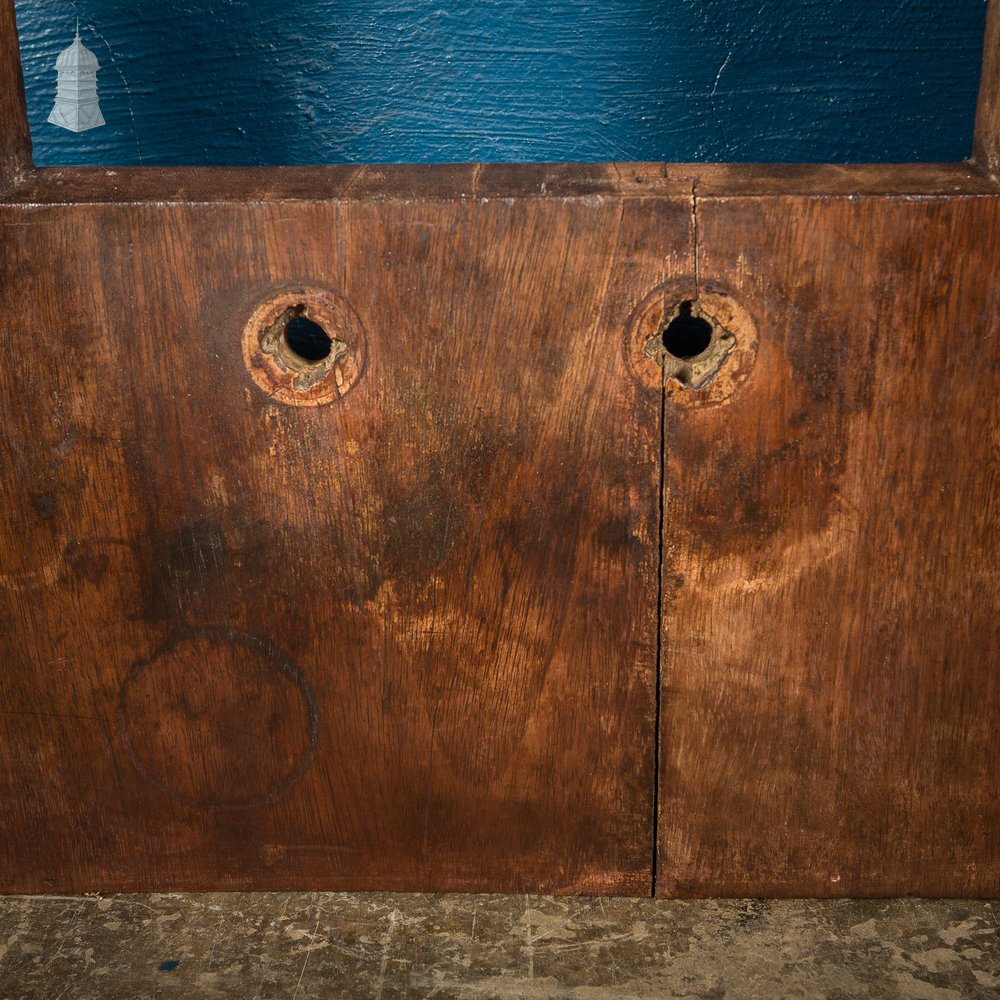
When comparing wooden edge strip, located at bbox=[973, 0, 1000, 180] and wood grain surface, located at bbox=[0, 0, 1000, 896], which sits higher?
wooden edge strip, located at bbox=[973, 0, 1000, 180]

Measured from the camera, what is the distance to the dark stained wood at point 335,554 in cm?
100

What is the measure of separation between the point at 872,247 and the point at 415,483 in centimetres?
49

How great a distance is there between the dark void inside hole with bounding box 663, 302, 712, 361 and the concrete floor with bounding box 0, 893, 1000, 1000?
605 mm

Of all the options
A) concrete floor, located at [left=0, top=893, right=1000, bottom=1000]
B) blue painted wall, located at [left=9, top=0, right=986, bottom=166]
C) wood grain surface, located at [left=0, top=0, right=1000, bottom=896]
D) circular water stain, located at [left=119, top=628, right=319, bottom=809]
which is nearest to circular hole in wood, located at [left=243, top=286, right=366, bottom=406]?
wood grain surface, located at [left=0, top=0, right=1000, bottom=896]

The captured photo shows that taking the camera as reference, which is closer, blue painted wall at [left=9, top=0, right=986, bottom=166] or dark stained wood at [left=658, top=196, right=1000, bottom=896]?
dark stained wood at [left=658, top=196, right=1000, bottom=896]

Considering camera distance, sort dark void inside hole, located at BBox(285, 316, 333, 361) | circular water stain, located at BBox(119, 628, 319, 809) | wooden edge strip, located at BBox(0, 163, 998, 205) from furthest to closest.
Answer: dark void inside hole, located at BBox(285, 316, 333, 361)
circular water stain, located at BBox(119, 628, 319, 809)
wooden edge strip, located at BBox(0, 163, 998, 205)

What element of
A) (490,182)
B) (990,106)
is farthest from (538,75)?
(990,106)

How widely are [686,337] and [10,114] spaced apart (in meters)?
0.74

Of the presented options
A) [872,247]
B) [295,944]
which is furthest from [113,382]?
[872,247]

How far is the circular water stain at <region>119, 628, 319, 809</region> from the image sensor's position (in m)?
1.10

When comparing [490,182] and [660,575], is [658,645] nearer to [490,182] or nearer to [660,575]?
[660,575]

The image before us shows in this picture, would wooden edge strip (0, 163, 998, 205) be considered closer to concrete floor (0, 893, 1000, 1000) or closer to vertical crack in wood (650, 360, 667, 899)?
vertical crack in wood (650, 360, 667, 899)

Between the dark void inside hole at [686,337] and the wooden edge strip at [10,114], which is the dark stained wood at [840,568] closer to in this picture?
the dark void inside hole at [686,337]

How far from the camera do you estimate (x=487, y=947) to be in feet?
3.48
